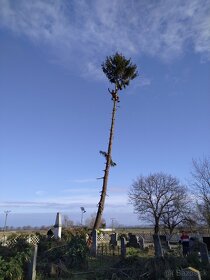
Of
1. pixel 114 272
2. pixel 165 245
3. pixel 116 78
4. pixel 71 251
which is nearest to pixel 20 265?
pixel 114 272

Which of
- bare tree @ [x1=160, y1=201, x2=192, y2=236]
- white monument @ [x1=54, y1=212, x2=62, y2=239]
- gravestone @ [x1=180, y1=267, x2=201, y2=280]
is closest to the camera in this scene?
gravestone @ [x1=180, y1=267, x2=201, y2=280]

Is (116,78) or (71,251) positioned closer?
(71,251)

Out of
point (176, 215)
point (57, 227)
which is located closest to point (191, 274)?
point (57, 227)

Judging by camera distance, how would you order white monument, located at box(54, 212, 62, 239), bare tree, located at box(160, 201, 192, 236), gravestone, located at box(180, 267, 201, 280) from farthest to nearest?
1. bare tree, located at box(160, 201, 192, 236)
2. white monument, located at box(54, 212, 62, 239)
3. gravestone, located at box(180, 267, 201, 280)

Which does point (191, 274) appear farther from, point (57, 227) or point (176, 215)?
point (176, 215)

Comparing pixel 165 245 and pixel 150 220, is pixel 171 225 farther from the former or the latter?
pixel 165 245

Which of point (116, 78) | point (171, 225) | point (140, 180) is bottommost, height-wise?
point (171, 225)

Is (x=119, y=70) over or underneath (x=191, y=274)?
over

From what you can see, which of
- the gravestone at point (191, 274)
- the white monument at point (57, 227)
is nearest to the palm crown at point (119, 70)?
the white monument at point (57, 227)

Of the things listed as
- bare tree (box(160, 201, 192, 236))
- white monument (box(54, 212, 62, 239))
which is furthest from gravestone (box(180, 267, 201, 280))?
bare tree (box(160, 201, 192, 236))

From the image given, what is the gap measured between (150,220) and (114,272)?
39.2m

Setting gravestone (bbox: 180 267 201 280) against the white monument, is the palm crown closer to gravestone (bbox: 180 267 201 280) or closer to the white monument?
the white monument

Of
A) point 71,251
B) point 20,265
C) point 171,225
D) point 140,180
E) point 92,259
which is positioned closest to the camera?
point 20,265

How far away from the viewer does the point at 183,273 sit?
675 cm
